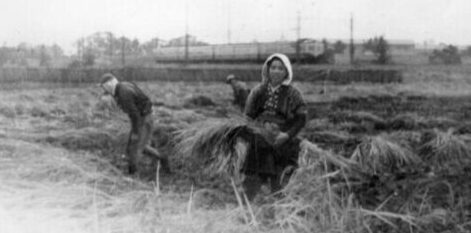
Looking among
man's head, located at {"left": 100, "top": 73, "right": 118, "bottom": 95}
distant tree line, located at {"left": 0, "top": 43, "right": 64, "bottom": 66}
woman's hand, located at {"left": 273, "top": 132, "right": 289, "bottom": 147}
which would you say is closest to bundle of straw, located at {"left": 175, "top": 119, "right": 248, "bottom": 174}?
woman's hand, located at {"left": 273, "top": 132, "right": 289, "bottom": 147}

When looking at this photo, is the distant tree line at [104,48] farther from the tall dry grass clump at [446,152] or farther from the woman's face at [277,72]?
the woman's face at [277,72]

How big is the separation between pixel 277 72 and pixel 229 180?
1156mm

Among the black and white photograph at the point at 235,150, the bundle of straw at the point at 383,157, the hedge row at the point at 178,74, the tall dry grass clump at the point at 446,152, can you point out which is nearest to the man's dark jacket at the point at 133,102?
the black and white photograph at the point at 235,150

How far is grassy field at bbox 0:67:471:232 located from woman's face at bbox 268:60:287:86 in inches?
18.6

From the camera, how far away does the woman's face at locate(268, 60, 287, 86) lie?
126 inches

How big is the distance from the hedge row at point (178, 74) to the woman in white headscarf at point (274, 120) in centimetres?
494

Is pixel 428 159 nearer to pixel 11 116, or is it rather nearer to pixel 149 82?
pixel 11 116

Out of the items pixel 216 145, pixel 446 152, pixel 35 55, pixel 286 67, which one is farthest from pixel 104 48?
pixel 286 67

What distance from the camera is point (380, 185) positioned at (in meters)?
3.82

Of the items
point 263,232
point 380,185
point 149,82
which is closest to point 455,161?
point 380,185

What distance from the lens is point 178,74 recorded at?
9211 mm

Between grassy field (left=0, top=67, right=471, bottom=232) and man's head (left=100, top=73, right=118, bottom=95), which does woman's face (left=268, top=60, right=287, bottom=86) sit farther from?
man's head (left=100, top=73, right=118, bottom=95)

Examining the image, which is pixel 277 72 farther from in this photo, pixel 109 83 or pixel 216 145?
pixel 109 83

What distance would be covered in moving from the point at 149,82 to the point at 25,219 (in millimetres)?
6258
